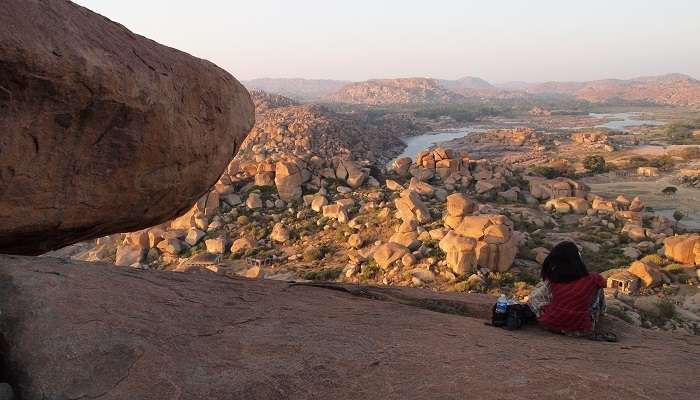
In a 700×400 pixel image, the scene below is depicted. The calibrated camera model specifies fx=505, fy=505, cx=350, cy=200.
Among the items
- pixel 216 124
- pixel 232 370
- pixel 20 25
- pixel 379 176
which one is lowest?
pixel 379 176

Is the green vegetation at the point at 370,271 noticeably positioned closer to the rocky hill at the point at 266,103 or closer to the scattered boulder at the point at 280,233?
the scattered boulder at the point at 280,233

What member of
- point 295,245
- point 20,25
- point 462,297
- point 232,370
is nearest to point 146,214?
point 20,25

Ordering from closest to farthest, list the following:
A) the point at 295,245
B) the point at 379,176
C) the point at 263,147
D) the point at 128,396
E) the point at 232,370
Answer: the point at 128,396 < the point at 232,370 < the point at 295,245 < the point at 379,176 < the point at 263,147

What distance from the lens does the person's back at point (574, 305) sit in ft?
18.3

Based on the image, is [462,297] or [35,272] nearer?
[35,272]

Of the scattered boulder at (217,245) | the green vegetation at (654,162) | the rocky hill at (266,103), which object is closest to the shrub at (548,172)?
the green vegetation at (654,162)

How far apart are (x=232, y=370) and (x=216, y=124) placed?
4492mm

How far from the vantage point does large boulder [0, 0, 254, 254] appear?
5129 mm

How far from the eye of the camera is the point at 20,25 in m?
4.93

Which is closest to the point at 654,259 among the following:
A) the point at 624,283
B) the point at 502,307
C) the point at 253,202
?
the point at 624,283

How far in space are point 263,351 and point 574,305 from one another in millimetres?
3483

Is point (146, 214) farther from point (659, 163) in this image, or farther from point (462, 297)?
point (659, 163)

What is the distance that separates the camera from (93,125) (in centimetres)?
585

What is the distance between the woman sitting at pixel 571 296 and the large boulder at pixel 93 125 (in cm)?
504
